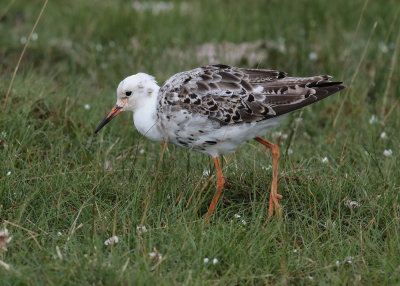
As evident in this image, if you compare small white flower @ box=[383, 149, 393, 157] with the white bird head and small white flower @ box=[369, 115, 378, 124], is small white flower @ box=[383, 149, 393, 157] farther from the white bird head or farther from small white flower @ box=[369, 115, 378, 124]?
the white bird head

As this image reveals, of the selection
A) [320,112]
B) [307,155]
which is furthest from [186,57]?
[307,155]

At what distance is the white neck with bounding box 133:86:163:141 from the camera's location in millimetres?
5238

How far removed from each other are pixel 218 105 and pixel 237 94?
0.70 feet

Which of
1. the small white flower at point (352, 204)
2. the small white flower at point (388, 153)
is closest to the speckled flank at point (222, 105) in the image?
the small white flower at point (352, 204)

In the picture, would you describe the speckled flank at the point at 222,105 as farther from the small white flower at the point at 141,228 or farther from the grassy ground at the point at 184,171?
the small white flower at the point at 141,228

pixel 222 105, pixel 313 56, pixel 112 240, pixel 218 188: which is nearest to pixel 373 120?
pixel 313 56

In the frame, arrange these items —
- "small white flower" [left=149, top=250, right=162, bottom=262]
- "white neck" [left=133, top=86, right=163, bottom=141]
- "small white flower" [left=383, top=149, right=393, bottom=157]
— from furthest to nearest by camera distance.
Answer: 1. "small white flower" [left=383, top=149, right=393, bottom=157]
2. "white neck" [left=133, top=86, right=163, bottom=141]
3. "small white flower" [left=149, top=250, right=162, bottom=262]

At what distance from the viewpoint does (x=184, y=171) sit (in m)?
5.59

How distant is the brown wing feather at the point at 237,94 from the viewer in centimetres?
513

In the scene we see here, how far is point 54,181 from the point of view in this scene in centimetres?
513

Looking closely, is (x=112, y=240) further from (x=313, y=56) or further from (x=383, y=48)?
(x=383, y=48)

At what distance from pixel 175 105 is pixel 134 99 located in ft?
1.62

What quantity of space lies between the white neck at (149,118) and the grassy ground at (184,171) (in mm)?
377

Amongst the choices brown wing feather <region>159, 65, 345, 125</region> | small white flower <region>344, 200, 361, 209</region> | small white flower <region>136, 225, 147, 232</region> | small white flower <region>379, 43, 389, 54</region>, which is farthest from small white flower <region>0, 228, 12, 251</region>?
small white flower <region>379, 43, 389, 54</region>
